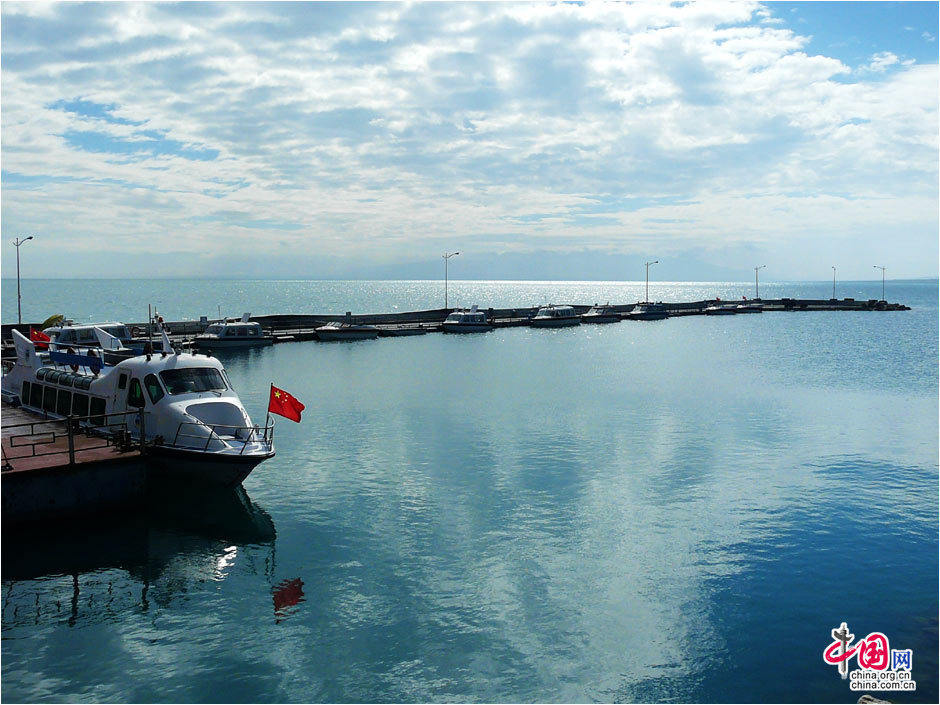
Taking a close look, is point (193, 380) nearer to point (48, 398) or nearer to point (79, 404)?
point (79, 404)

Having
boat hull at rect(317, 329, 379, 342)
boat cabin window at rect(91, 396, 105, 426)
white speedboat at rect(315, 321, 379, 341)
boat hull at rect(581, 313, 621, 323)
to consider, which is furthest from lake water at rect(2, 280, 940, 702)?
boat hull at rect(581, 313, 621, 323)

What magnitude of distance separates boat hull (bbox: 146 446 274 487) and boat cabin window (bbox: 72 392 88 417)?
7249 mm

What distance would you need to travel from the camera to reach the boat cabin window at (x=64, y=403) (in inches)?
1318

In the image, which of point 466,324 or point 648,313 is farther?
point 648,313

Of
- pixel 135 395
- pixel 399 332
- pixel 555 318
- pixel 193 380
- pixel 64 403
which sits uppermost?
pixel 555 318

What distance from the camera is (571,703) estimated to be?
16203mm

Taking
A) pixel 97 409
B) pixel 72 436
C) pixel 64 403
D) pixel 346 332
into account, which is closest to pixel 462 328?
pixel 346 332

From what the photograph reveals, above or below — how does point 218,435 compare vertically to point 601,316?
below

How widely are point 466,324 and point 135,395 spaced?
9240cm

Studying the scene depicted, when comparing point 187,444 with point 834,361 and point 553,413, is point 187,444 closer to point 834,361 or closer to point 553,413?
point 553,413

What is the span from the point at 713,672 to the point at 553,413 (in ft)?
113

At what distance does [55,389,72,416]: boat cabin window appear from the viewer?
33.5 m

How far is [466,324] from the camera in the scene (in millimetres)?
120500

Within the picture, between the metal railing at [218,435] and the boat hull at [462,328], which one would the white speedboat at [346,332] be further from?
the metal railing at [218,435]
